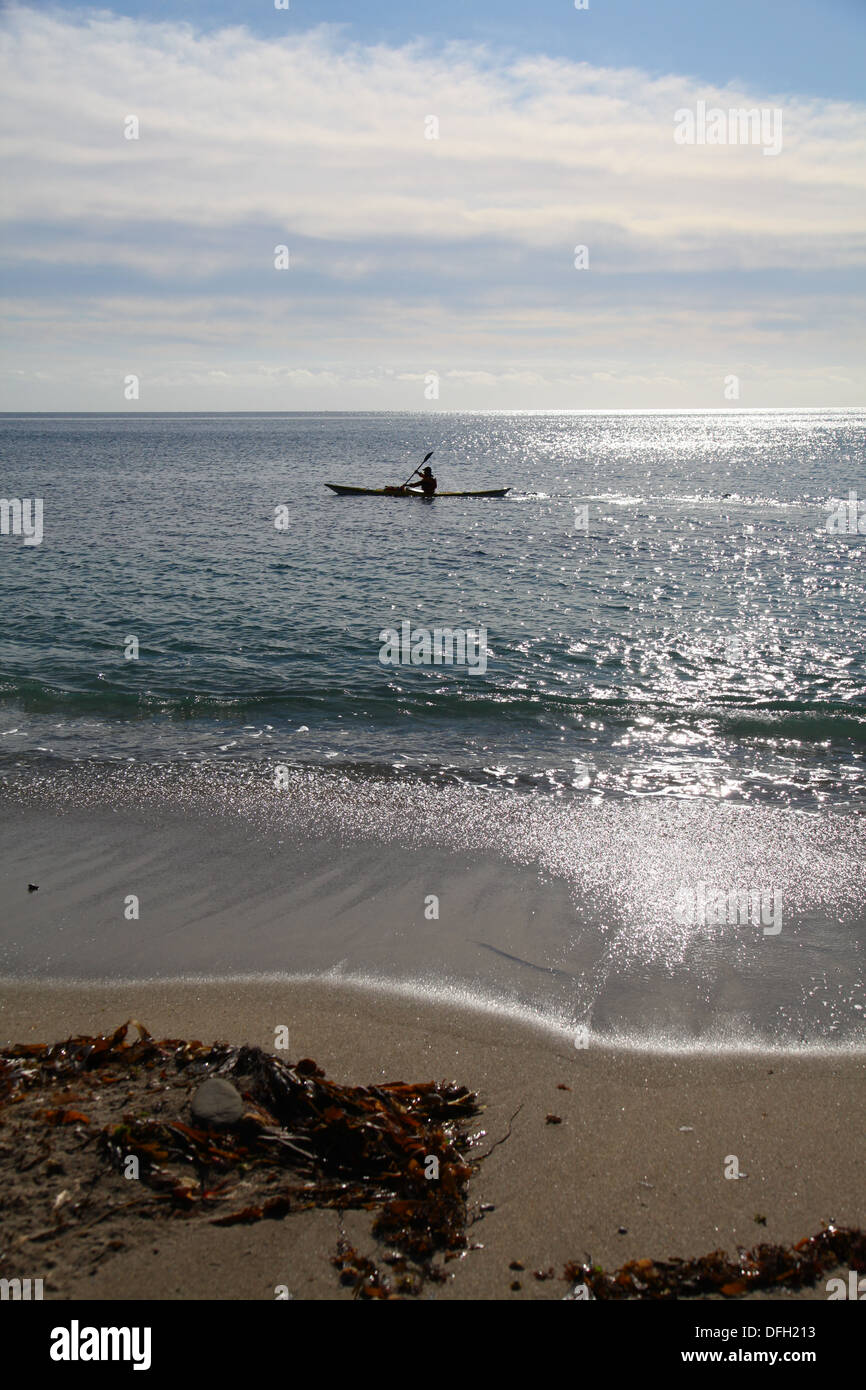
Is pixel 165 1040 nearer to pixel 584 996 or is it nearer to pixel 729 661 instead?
pixel 584 996

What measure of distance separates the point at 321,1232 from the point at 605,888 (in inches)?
209

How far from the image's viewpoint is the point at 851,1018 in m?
7.02

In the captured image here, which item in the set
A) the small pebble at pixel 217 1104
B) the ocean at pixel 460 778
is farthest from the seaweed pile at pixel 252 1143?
the ocean at pixel 460 778

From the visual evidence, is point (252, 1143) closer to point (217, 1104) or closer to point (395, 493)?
point (217, 1104)

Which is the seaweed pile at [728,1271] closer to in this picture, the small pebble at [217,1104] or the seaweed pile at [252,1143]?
the seaweed pile at [252,1143]

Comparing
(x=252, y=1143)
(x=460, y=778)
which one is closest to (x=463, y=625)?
(x=460, y=778)

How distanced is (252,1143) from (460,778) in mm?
7570

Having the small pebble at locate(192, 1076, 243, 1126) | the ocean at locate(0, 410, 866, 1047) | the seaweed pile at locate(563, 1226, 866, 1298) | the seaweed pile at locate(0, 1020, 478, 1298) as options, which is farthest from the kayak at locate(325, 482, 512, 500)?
the seaweed pile at locate(563, 1226, 866, 1298)

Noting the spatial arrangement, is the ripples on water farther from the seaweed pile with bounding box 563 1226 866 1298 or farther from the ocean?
the seaweed pile with bounding box 563 1226 866 1298

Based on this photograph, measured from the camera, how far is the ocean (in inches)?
308

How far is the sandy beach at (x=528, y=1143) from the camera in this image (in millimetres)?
4402

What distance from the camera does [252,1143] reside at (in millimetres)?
5152

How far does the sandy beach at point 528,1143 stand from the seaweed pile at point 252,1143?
4.8 inches
